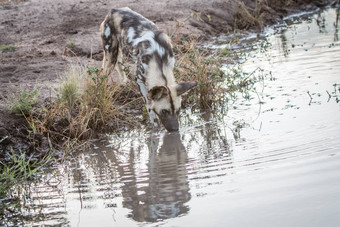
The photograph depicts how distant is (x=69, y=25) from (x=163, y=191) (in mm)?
8459

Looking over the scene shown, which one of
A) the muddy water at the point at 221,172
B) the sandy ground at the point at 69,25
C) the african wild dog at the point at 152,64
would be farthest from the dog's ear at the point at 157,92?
the sandy ground at the point at 69,25

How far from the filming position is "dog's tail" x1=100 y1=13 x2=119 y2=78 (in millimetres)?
7773

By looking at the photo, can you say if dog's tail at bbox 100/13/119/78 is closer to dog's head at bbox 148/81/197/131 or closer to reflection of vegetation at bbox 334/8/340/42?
dog's head at bbox 148/81/197/131

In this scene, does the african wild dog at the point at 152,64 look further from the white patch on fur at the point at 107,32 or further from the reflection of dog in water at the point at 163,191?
the reflection of dog in water at the point at 163,191

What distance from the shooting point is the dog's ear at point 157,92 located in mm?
6012

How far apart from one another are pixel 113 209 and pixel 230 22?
10.3 meters

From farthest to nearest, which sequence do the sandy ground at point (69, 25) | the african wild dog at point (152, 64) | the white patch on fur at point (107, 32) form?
the sandy ground at point (69, 25) < the white patch on fur at point (107, 32) < the african wild dog at point (152, 64)

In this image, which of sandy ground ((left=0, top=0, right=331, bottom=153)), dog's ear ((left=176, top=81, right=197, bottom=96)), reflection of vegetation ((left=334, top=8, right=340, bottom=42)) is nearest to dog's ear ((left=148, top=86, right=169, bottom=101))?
dog's ear ((left=176, top=81, right=197, bottom=96))

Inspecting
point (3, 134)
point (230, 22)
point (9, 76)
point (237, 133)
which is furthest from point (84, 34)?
point (237, 133)

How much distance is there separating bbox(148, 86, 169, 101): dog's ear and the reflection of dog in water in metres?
0.85

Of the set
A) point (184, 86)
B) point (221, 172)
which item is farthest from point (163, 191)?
point (184, 86)

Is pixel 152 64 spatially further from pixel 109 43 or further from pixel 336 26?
pixel 336 26

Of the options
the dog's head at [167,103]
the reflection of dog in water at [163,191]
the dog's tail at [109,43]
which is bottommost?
the reflection of dog in water at [163,191]

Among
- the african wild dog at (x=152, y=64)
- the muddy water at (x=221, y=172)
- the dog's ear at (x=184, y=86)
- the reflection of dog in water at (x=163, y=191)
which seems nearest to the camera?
the muddy water at (x=221, y=172)
